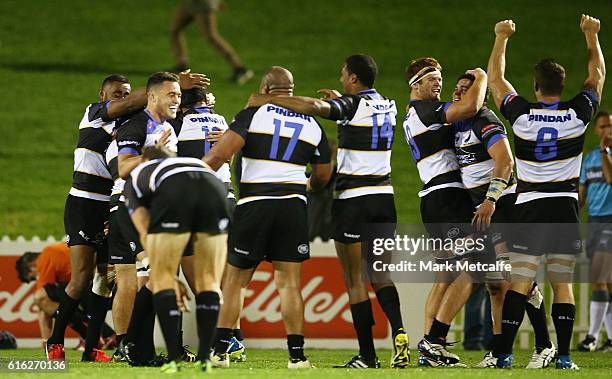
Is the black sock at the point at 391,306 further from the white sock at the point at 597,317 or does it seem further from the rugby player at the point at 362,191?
the white sock at the point at 597,317

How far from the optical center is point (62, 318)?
10.8 metres

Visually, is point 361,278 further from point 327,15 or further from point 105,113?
point 327,15

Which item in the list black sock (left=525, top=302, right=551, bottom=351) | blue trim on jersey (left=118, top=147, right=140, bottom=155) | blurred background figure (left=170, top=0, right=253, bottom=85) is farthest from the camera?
blurred background figure (left=170, top=0, right=253, bottom=85)

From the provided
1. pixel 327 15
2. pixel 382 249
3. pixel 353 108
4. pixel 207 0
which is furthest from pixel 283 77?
pixel 327 15

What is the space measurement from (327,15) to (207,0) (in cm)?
407

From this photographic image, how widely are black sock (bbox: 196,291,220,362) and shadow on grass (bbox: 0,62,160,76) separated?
49.1 feet

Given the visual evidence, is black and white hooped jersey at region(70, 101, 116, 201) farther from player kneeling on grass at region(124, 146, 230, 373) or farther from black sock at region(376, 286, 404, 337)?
black sock at region(376, 286, 404, 337)

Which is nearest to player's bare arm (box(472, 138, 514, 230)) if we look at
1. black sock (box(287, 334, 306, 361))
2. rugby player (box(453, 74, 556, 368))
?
rugby player (box(453, 74, 556, 368))

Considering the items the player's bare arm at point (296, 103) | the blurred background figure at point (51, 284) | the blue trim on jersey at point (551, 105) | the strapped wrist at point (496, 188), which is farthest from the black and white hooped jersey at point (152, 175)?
the blurred background figure at point (51, 284)

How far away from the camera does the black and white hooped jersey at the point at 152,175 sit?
8.42 m

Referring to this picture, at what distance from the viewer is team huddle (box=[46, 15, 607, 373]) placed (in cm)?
964

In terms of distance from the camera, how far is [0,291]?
46.2 feet

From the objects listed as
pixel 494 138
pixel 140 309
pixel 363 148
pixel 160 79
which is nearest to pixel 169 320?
pixel 140 309

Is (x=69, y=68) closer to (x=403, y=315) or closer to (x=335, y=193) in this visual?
(x=403, y=315)
